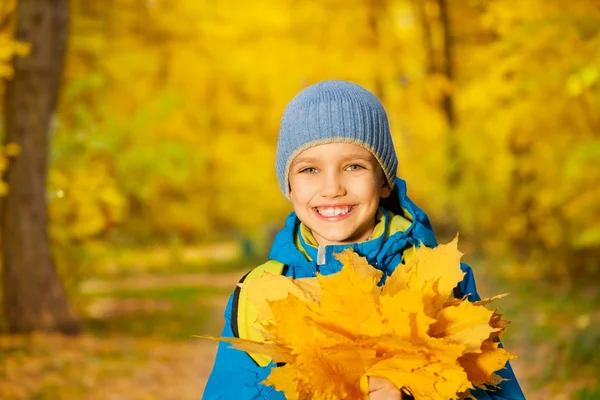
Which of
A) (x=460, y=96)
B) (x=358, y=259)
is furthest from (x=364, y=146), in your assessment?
(x=460, y=96)

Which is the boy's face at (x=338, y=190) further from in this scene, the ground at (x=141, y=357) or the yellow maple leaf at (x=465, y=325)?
the ground at (x=141, y=357)

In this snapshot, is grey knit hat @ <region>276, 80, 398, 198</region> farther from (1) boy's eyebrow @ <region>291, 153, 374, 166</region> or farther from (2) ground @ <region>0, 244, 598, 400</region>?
(2) ground @ <region>0, 244, 598, 400</region>

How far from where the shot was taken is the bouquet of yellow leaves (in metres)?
1.54

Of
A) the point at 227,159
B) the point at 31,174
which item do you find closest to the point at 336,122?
the point at 31,174

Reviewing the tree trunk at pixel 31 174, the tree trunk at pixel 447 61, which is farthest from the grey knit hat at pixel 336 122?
the tree trunk at pixel 447 61

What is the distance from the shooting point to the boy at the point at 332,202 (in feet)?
6.60

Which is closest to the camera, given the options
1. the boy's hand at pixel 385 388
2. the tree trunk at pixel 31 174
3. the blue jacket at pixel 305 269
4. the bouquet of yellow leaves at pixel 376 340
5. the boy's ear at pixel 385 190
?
the bouquet of yellow leaves at pixel 376 340

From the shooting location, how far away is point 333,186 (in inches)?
78.4

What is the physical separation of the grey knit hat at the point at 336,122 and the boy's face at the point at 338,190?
0.02m

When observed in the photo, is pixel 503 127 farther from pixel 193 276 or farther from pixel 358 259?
pixel 193 276

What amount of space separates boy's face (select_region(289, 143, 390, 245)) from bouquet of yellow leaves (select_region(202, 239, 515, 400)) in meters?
0.36

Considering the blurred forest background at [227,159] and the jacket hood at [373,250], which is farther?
the blurred forest background at [227,159]

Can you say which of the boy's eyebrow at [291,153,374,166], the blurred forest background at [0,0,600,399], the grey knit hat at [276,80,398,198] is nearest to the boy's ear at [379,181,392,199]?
the grey knit hat at [276,80,398,198]

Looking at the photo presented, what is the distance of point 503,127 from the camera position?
8.07 metres
